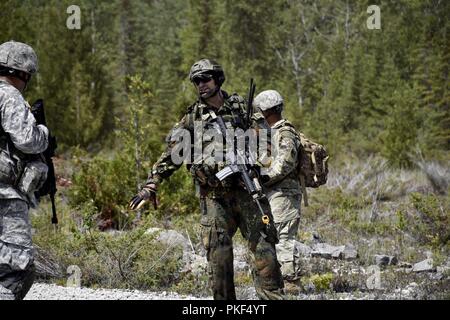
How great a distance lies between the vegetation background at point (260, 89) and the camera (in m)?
8.91

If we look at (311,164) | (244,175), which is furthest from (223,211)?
(311,164)

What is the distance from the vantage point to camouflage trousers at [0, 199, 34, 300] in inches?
161

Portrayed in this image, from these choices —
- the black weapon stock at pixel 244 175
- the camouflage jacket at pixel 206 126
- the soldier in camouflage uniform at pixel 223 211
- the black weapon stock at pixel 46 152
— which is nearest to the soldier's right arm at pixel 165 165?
the camouflage jacket at pixel 206 126

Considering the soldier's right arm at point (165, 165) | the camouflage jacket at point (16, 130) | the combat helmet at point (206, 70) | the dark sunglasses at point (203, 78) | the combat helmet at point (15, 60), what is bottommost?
the soldier's right arm at point (165, 165)

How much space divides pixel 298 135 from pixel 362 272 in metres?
2.11

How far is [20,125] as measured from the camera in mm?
4086

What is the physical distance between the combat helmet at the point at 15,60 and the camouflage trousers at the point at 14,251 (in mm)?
884

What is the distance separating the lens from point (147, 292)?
576 cm

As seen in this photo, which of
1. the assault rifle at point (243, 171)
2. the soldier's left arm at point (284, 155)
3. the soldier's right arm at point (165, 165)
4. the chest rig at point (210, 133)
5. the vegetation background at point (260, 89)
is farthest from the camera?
the vegetation background at point (260, 89)

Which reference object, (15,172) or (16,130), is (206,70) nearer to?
(16,130)

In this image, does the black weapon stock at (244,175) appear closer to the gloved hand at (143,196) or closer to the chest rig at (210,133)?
the chest rig at (210,133)

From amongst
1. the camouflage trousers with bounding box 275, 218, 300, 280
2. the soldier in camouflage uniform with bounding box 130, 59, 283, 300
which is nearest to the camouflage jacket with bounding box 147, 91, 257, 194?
the soldier in camouflage uniform with bounding box 130, 59, 283, 300

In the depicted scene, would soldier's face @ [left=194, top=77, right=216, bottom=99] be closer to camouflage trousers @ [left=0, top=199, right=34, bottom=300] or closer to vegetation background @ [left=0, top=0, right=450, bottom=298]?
camouflage trousers @ [left=0, top=199, right=34, bottom=300]

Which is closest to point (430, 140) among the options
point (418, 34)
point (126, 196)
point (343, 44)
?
point (418, 34)
